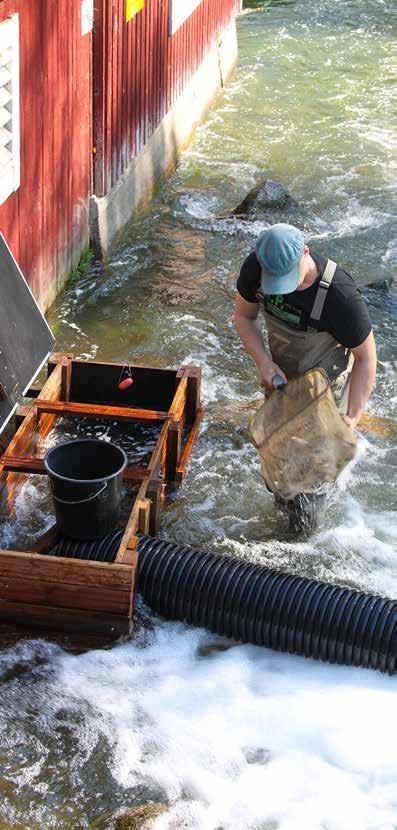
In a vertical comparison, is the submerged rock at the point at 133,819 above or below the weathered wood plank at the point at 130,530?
below

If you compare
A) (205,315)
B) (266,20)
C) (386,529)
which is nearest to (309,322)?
(386,529)

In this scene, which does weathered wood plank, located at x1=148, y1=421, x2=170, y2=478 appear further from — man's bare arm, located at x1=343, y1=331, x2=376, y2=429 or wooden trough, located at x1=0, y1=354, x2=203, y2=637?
man's bare arm, located at x1=343, y1=331, x2=376, y2=429

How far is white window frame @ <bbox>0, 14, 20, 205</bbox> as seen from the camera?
687cm

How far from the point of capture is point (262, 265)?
16.5 feet

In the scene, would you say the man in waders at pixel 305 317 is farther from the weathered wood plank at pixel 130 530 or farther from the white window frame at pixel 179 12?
the white window frame at pixel 179 12

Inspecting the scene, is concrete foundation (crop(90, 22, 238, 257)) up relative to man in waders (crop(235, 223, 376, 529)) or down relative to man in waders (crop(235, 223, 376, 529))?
down

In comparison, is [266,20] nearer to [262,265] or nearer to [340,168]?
[340,168]

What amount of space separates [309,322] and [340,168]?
Answer: 8.67 meters

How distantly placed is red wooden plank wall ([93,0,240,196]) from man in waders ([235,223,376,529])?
4.71m

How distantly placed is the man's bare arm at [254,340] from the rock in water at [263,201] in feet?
Result: 19.3

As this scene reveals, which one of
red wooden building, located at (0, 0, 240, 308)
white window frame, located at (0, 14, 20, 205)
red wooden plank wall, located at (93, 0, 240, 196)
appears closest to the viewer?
white window frame, located at (0, 14, 20, 205)

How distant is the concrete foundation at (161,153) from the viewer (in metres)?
10.0

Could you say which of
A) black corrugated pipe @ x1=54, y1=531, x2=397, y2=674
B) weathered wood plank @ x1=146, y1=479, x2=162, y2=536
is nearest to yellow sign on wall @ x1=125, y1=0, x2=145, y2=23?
weathered wood plank @ x1=146, y1=479, x2=162, y2=536

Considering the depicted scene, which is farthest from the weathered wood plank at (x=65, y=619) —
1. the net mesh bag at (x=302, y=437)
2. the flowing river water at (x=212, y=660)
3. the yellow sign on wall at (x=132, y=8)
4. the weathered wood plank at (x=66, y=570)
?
the yellow sign on wall at (x=132, y=8)
